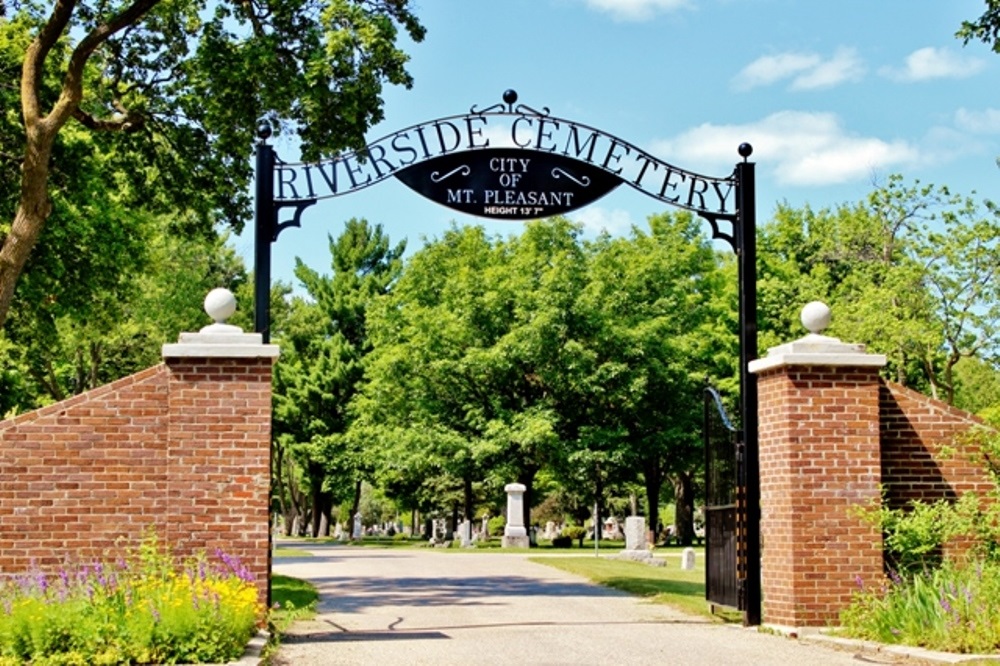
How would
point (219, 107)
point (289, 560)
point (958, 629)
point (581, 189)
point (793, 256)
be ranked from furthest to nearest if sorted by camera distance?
point (793, 256) → point (289, 560) → point (219, 107) → point (581, 189) → point (958, 629)

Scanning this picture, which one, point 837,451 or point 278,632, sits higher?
point 837,451

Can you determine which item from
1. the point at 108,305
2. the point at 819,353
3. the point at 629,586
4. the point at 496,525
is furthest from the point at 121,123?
the point at 496,525

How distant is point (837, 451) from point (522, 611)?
4.53 m

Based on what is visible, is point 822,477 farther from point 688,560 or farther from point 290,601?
point 688,560

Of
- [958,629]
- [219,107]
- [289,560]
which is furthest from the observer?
[289,560]

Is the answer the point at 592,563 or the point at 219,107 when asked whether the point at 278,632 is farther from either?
the point at 592,563

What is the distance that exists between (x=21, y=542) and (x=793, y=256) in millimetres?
39180

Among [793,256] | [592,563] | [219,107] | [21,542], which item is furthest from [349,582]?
[793,256]

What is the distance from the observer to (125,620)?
29.4 feet

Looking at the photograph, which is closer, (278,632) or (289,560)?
(278,632)

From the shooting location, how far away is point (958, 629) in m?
9.70

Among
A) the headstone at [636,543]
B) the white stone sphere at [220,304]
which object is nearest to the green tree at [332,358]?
the headstone at [636,543]

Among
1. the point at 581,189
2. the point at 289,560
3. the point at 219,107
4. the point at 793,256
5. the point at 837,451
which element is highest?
the point at 793,256

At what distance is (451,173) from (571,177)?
131 centimetres
